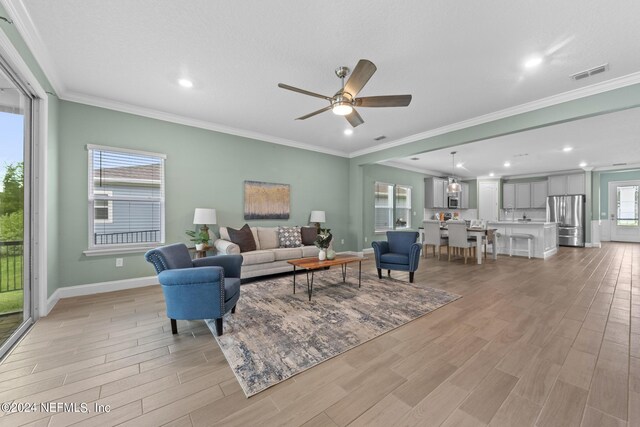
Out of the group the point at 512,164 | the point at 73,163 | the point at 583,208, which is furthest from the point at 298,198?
the point at 583,208

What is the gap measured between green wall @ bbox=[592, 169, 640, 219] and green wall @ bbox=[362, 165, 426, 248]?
235 inches

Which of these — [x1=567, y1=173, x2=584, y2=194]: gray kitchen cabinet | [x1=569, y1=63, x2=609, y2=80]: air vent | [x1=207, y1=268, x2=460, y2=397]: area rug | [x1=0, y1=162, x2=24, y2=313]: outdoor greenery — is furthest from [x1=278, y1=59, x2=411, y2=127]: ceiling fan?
[x1=567, y1=173, x2=584, y2=194]: gray kitchen cabinet

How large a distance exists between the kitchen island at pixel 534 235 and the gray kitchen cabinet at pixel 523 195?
2.42m

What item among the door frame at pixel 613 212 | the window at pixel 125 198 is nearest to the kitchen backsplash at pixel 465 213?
the door frame at pixel 613 212

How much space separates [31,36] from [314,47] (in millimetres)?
2675

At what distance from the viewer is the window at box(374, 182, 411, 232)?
7.84 meters

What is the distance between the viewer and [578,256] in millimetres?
6934

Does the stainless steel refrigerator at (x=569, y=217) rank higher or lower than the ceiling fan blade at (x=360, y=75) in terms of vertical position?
lower

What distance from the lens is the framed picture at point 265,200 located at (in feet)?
17.3

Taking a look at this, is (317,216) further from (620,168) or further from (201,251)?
(620,168)

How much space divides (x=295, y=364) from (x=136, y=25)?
129 inches

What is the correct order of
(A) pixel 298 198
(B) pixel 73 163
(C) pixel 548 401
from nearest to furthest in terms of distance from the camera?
(C) pixel 548 401 → (B) pixel 73 163 → (A) pixel 298 198

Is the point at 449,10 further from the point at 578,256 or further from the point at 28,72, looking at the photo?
the point at 578,256

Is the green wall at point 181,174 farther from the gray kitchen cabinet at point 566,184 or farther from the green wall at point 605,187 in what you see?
the green wall at point 605,187
